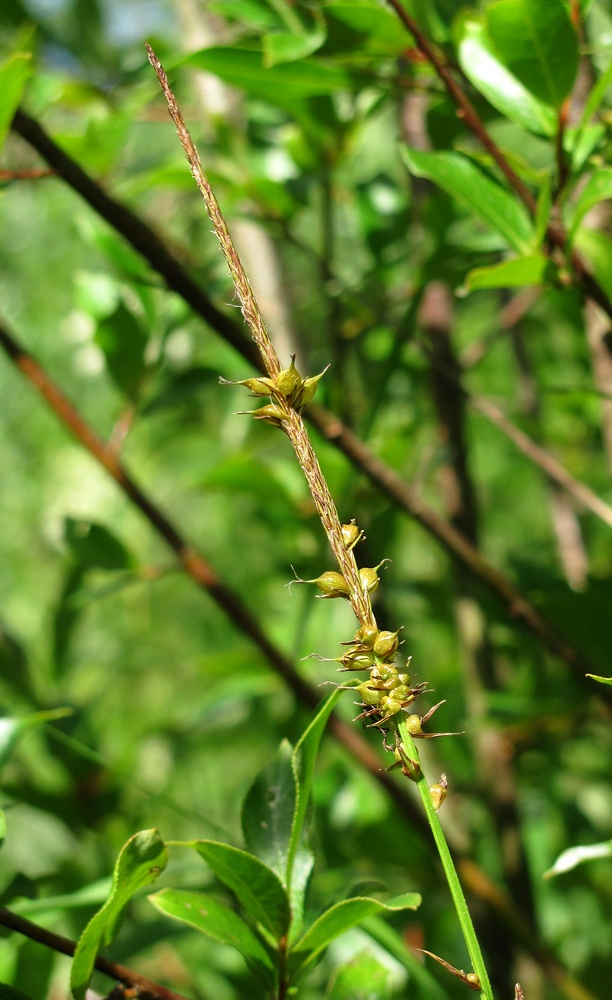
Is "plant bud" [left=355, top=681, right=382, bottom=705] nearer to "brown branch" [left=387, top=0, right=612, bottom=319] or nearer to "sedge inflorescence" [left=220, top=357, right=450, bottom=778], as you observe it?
"sedge inflorescence" [left=220, top=357, right=450, bottom=778]

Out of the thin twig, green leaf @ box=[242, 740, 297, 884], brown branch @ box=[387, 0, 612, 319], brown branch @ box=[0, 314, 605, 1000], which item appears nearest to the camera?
the thin twig

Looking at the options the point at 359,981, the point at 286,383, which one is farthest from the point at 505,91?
the point at 359,981

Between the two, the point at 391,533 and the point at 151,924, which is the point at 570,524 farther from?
the point at 151,924

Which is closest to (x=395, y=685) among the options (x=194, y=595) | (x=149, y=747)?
(x=149, y=747)

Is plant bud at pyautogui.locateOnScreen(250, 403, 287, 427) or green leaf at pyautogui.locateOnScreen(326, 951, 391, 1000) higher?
plant bud at pyautogui.locateOnScreen(250, 403, 287, 427)

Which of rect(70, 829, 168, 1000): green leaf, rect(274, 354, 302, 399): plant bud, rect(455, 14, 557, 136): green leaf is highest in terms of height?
rect(455, 14, 557, 136): green leaf

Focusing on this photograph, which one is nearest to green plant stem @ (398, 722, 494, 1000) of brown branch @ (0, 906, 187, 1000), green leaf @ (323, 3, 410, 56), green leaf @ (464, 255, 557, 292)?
brown branch @ (0, 906, 187, 1000)
